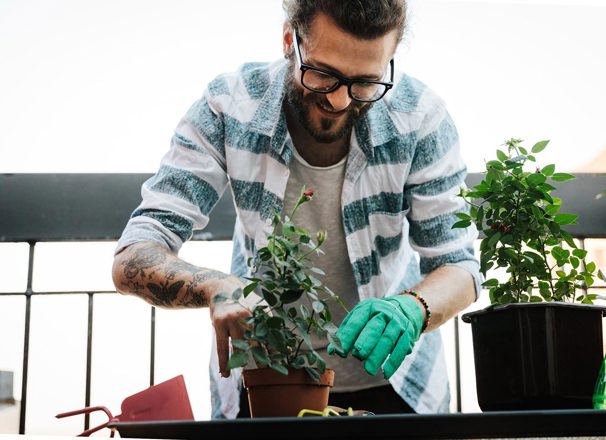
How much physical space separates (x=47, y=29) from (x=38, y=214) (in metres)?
1.38

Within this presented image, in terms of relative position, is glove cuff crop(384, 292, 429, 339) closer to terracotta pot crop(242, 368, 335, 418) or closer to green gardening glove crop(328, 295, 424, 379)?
green gardening glove crop(328, 295, 424, 379)

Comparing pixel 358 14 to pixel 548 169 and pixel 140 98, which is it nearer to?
pixel 548 169

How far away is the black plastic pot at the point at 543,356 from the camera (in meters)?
0.93

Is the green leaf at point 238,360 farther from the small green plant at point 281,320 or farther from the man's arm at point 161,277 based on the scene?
the man's arm at point 161,277

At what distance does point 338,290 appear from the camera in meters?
1.67

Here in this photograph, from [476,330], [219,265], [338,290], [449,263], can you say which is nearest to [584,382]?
[476,330]

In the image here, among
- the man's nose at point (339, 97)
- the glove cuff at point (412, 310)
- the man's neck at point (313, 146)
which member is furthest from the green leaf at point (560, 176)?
the man's neck at point (313, 146)

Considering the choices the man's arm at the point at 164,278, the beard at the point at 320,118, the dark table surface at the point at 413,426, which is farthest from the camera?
the beard at the point at 320,118

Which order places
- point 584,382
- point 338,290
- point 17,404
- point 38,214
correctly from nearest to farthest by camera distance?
point 584,382 < point 338,290 < point 38,214 < point 17,404

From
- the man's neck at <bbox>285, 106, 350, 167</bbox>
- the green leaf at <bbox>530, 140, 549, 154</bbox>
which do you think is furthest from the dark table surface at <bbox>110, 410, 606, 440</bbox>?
the man's neck at <bbox>285, 106, 350, 167</bbox>

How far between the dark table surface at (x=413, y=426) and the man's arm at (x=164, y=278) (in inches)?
23.5

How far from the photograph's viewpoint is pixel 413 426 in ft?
2.07

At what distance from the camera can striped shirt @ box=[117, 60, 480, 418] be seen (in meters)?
1.59

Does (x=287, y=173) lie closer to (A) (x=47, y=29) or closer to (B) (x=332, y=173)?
(B) (x=332, y=173)
